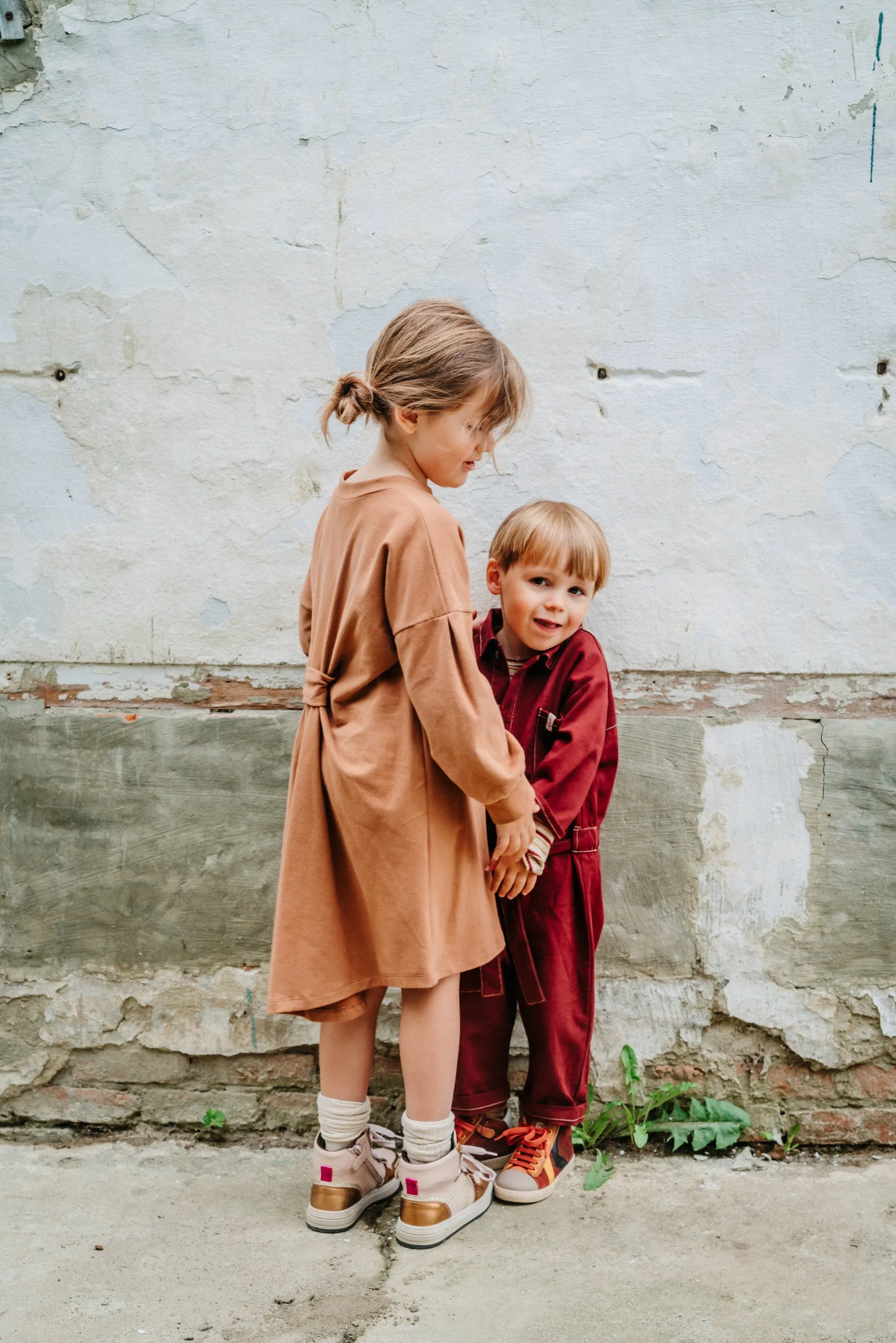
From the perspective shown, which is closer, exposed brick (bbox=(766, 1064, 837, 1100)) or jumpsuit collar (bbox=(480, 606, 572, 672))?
jumpsuit collar (bbox=(480, 606, 572, 672))

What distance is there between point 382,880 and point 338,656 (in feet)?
1.36

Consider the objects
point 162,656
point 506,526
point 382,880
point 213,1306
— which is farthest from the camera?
point 162,656

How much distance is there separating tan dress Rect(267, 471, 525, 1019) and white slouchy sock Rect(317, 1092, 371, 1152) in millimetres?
201

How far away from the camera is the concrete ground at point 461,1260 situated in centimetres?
173

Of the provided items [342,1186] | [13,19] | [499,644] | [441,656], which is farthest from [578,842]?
[13,19]

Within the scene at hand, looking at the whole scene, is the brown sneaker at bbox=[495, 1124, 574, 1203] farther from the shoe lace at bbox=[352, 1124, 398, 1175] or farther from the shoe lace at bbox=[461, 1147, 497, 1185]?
the shoe lace at bbox=[352, 1124, 398, 1175]

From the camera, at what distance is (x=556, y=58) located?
222cm

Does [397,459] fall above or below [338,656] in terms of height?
above

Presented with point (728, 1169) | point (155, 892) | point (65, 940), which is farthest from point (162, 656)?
point (728, 1169)

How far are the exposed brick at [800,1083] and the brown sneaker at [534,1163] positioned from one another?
49cm

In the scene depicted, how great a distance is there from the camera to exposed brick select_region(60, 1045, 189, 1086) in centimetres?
245

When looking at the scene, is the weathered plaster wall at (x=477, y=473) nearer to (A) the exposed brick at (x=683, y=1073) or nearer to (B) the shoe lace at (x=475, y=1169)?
(A) the exposed brick at (x=683, y=1073)

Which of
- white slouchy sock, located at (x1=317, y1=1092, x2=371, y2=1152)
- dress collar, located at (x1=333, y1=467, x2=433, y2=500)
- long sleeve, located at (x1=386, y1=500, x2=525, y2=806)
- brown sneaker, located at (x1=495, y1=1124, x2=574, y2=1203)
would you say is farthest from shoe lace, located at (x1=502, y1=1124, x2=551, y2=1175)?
dress collar, located at (x1=333, y1=467, x2=433, y2=500)

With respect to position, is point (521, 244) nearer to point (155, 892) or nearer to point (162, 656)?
point (162, 656)
